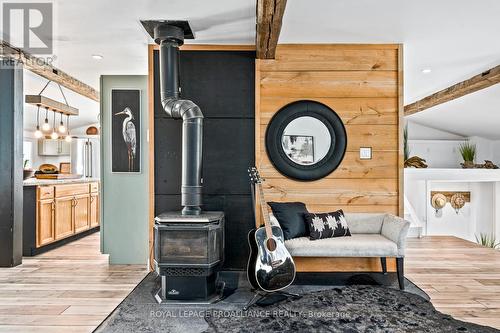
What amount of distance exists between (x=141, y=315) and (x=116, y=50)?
108 inches

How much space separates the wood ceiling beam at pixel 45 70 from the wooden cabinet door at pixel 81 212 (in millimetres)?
1647

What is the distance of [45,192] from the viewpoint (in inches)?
196

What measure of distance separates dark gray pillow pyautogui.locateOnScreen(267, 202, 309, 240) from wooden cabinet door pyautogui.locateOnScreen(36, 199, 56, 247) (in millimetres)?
3189

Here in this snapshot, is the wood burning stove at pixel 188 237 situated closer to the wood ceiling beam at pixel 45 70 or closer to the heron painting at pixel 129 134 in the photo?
the heron painting at pixel 129 134

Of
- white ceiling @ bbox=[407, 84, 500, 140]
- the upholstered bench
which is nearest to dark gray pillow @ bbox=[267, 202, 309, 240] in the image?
the upholstered bench

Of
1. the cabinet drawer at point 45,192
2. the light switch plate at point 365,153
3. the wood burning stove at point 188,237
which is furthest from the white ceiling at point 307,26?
the cabinet drawer at point 45,192

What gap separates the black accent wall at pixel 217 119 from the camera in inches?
156

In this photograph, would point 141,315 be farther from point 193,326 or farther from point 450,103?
point 450,103

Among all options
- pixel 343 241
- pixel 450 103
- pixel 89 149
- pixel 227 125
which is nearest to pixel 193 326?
pixel 343 241

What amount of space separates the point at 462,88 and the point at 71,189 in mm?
5963

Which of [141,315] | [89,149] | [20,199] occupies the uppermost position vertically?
[89,149]

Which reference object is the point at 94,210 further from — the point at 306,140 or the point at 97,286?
the point at 306,140

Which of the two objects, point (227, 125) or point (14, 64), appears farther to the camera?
point (14, 64)

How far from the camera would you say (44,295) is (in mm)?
3354
